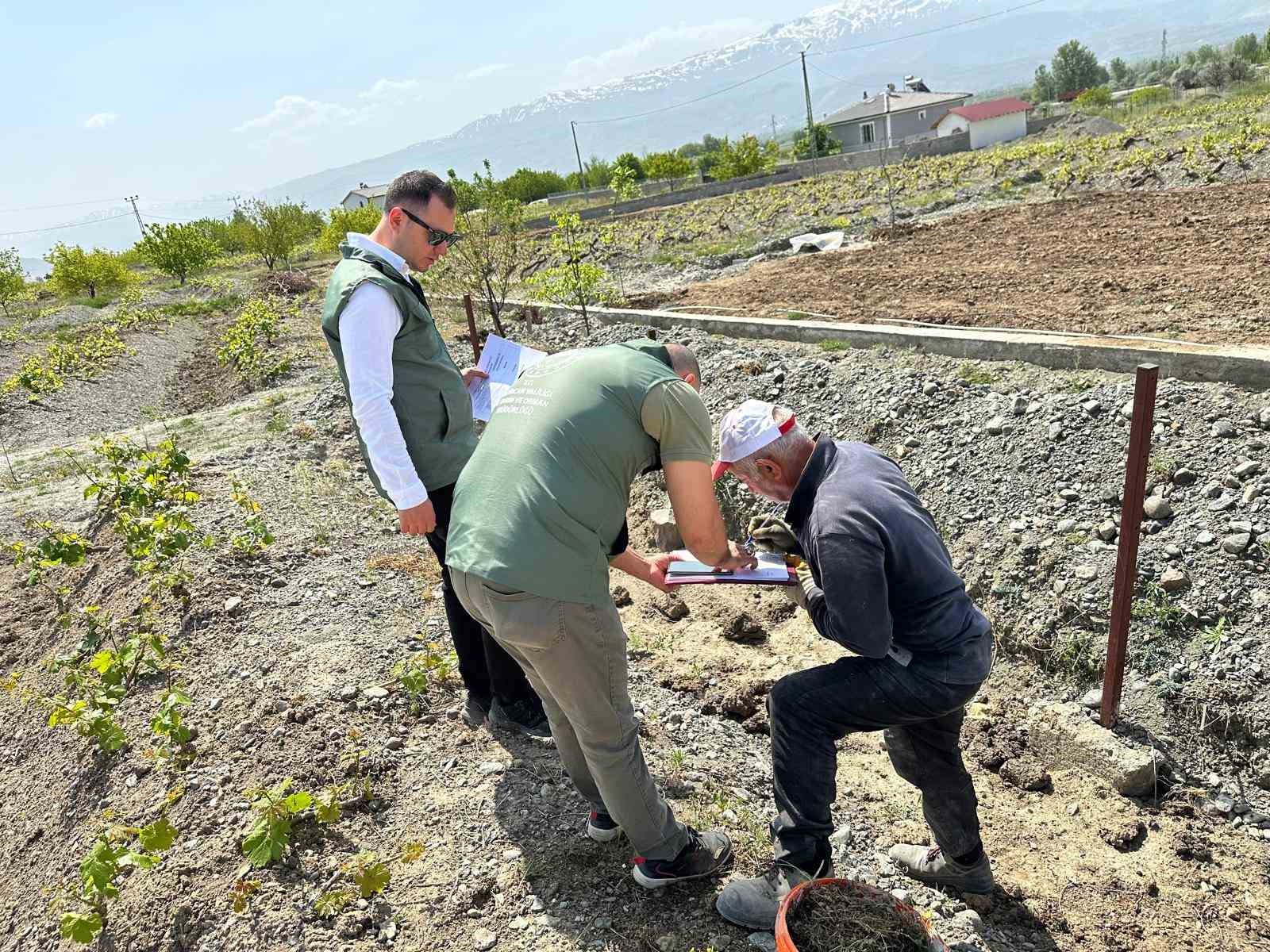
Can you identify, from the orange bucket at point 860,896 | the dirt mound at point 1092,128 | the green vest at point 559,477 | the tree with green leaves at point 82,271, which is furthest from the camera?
the tree with green leaves at point 82,271

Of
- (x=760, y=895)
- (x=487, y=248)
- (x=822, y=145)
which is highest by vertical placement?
(x=822, y=145)

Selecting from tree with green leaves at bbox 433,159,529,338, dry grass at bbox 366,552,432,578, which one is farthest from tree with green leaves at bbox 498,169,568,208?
dry grass at bbox 366,552,432,578

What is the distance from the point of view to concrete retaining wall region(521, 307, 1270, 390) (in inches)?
176

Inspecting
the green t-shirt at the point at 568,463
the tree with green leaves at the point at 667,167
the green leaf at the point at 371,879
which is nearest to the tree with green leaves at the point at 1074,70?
the tree with green leaves at the point at 667,167

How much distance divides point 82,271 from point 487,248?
3366 centimetres

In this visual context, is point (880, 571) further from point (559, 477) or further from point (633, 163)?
point (633, 163)

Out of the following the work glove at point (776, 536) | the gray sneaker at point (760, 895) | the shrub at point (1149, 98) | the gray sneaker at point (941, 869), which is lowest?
the gray sneaker at point (941, 869)

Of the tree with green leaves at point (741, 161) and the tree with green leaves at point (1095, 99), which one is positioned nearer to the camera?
the tree with green leaves at point (741, 161)

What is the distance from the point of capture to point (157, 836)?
2.74 meters

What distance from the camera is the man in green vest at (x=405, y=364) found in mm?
2795

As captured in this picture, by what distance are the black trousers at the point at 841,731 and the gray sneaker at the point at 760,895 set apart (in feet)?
0.12

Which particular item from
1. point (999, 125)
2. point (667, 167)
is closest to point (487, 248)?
point (667, 167)

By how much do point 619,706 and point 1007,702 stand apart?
249cm

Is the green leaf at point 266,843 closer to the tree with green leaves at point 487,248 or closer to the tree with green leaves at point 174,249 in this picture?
the tree with green leaves at point 487,248
